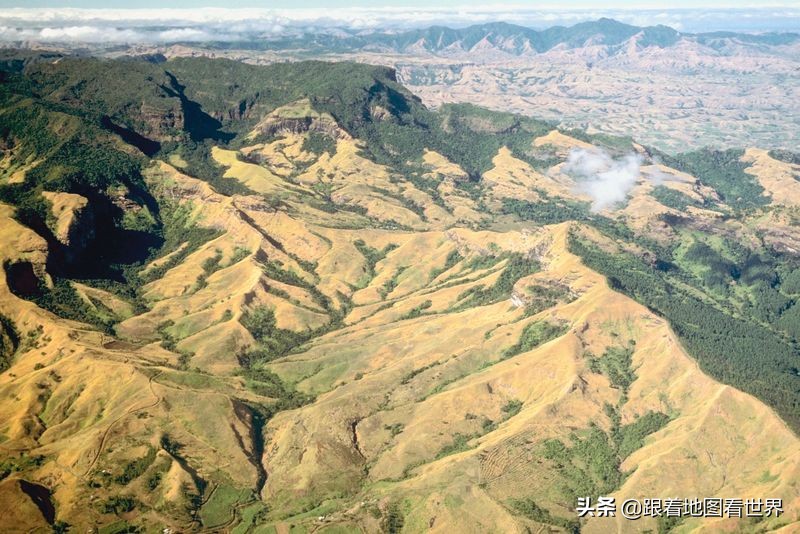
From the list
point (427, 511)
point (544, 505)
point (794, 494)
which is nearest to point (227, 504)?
point (427, 511)

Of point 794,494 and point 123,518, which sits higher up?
point 794,494

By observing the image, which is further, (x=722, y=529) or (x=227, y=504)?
(x=227, y=504)

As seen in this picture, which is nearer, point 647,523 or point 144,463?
point 647,523

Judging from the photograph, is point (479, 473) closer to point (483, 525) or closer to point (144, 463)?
point (483, 525)

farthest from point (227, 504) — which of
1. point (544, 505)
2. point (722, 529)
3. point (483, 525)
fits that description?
point (722, 529)

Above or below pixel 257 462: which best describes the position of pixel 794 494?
above

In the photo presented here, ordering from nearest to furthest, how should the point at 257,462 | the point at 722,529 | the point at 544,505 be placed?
the point at 722,529, the point at 544,505, the point at 257,462

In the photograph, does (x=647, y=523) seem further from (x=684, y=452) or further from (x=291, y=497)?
(x=291, y=497)

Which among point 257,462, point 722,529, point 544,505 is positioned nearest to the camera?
point 722,529
